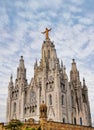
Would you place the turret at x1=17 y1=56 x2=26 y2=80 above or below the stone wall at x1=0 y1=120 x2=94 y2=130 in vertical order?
above

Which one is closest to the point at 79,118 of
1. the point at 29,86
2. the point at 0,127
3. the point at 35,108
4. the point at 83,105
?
the point at 83,105

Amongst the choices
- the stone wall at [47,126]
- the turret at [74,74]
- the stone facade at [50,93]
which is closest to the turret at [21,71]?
the stone facade at [50,93]

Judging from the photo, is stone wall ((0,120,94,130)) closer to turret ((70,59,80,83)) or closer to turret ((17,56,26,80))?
turret ((17,56,26,80))

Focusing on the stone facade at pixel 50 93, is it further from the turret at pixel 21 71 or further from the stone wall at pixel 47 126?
the stone wall at pixel 47 126

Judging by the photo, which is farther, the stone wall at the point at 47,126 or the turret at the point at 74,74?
the turret at the point at 74,74

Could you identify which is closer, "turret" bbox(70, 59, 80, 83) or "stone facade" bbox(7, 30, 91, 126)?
"stone facade" bbox(7, 30, 91, 126)

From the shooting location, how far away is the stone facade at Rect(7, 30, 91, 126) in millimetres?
56531

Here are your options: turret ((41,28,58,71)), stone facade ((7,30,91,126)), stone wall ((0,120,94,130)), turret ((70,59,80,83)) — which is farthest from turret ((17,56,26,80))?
stone wall ((0,120,94,130))

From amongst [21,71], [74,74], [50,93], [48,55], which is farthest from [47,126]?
[74,74]

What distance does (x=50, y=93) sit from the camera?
58.0 metres

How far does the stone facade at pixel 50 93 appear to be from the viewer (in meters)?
56.5

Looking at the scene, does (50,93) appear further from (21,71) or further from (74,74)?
(74,74)

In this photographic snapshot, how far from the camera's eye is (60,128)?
1283 inches

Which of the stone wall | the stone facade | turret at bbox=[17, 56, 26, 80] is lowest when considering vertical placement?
the stone wall
